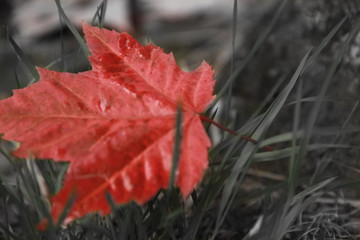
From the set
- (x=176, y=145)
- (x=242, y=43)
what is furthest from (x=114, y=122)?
(x=242, y=43)

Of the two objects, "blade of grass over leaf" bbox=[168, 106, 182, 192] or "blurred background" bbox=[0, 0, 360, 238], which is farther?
"blurred background" bbox=[0, 0, 360, 238]

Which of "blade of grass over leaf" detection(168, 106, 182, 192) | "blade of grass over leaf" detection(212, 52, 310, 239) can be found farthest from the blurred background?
"blade of grass over leaf" detection(168, 106, 182, 192)

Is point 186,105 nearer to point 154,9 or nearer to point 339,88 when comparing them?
point 339,88

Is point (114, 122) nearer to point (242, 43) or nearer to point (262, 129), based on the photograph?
point (262, 129)

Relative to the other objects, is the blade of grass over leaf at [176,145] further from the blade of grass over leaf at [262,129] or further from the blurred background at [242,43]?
the blurred background at [242,43]

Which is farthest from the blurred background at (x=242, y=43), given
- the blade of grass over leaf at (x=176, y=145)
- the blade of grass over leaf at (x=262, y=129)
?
the blade of grass over leaf at (x=176, y=145)

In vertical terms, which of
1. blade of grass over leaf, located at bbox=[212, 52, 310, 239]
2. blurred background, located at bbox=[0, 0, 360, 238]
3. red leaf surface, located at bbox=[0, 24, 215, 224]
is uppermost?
red leaf surface, located at bbox=[0, 24, 215, 224]

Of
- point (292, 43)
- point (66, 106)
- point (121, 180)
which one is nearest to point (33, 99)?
point (66, 106)

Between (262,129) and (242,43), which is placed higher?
(262,129)

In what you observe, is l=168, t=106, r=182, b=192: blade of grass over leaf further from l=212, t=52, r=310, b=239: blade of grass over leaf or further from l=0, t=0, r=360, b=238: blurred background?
l=0, t=0, r=360, b=238: blurred background
